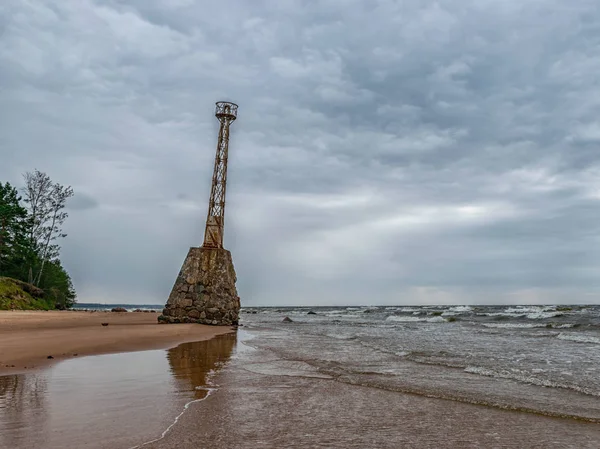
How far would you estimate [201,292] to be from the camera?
24.2 m

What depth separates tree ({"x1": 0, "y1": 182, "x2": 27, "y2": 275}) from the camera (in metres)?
38.9

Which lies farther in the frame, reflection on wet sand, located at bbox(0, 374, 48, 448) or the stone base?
the stone base

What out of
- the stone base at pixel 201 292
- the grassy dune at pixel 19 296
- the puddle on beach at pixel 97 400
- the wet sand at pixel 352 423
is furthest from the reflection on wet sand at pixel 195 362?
the grassy dune at pixel 19 296

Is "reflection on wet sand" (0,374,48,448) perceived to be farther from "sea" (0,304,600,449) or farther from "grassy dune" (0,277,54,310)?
"grassy dune" (0,277,54,310)

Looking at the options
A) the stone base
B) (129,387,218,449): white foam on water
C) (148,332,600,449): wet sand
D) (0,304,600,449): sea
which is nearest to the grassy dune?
the stone base

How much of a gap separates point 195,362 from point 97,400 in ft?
13.8

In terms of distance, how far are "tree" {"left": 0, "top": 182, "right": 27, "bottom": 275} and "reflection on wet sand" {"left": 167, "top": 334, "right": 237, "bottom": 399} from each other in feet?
108

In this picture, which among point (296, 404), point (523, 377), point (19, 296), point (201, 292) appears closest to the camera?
point (296, 404)

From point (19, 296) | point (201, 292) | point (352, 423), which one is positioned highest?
point (201, 292)

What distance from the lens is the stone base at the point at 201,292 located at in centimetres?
2405

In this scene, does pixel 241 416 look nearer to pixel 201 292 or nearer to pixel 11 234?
pixel 201 292

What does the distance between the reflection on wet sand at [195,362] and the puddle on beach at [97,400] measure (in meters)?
0.02

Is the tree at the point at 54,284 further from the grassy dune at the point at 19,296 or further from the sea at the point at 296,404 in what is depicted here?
the sea at the point at 296,404

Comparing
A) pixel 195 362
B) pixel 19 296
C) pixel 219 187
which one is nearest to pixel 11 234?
pixel 19 296
